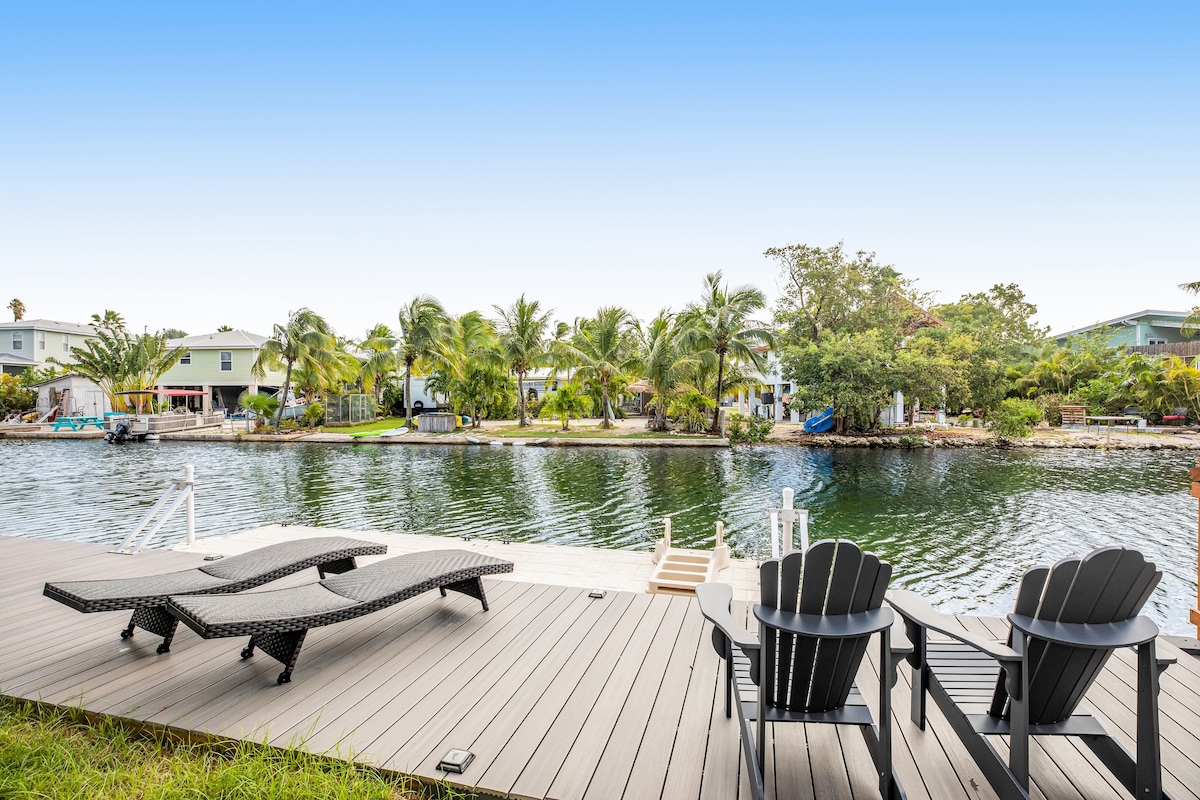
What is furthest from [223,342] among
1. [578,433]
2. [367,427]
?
[578,433]

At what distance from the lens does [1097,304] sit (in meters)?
41.2

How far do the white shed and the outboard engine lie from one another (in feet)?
36.5

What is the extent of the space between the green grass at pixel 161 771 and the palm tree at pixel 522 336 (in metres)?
23.9

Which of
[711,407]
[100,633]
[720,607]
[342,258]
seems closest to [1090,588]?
[720,607]

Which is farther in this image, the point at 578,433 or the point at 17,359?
the point at 17,359

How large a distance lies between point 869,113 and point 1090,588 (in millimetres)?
17285

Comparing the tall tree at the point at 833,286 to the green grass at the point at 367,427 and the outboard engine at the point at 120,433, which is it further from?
the outboard engine at the point at 120,433

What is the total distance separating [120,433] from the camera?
24.7 metres

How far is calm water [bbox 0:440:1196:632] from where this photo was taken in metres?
8.97

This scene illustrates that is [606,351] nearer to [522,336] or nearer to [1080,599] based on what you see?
[522,336]

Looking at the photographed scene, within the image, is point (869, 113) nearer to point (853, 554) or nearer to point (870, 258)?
point (870, 258)

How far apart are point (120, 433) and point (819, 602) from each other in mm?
32007

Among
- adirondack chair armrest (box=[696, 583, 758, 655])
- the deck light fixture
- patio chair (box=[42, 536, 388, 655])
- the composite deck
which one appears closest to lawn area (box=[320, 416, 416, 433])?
patio chair (box=[42, 536, 388, 655])

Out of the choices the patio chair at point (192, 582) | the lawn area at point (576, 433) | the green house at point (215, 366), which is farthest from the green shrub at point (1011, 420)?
the green house at point (215, 366)
